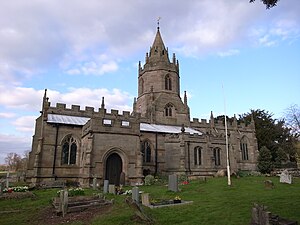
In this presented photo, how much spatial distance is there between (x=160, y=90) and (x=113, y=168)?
20023 millimetres

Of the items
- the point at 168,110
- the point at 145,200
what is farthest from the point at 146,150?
the point at 145,200

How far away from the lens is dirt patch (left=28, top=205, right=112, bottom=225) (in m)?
9.42

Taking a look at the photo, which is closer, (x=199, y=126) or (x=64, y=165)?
(x=64, y=165)

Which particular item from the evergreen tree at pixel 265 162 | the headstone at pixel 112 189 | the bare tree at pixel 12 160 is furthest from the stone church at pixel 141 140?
the bare tree at pixel 12 160

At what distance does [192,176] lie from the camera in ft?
86.9

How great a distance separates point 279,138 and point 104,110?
3421 centimetres

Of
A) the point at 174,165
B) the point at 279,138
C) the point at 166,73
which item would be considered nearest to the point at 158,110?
the point at 166,73

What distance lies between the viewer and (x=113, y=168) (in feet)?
69.5

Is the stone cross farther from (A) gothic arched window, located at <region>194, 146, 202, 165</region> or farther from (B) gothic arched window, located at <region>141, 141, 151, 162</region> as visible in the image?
(A) gothic arched window, located at <region>194, 146, 202, 165</region>

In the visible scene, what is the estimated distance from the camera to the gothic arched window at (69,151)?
25.4m

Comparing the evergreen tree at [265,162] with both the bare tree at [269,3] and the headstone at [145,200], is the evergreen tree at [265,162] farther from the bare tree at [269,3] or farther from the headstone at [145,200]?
the bare tree at [269,3]

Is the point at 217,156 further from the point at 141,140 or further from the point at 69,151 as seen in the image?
the point at 69,151

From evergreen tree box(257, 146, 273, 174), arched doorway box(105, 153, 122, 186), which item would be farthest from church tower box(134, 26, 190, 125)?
arched doorway box(105, 153, 122, 186)

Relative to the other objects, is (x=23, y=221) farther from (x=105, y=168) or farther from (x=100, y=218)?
(x=105, y=168)
